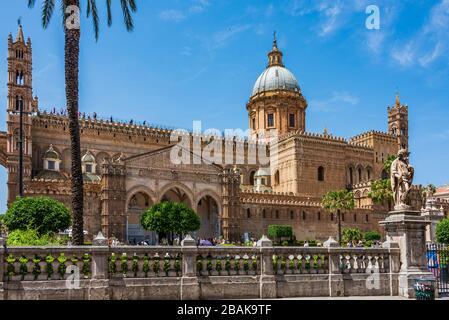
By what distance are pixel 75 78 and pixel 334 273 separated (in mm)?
9705

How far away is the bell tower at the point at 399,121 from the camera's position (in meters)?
75.0

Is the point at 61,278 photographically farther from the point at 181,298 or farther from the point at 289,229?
the point at 289,229

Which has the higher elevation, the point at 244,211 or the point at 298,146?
the point at 298,146

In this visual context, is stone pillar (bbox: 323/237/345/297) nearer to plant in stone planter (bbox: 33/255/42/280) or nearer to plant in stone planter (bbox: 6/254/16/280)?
plant in stone planter (bbox: 33/255/42/280)

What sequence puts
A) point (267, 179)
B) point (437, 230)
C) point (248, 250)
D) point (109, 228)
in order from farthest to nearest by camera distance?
point (267, 179), point (109, 228), point (437, 230), point (248, 250)

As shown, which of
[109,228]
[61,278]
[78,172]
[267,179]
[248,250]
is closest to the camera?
[61,278]

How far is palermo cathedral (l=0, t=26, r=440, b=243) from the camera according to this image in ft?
154

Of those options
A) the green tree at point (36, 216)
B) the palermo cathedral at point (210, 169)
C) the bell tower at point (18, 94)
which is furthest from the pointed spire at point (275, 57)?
the green tree at point (36, 216)

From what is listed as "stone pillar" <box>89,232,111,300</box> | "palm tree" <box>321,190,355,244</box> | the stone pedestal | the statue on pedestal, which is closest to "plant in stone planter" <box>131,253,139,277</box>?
"stone pillar" <box>89,232,111,300</box>

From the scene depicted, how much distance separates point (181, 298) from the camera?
→ 12758 millimetres

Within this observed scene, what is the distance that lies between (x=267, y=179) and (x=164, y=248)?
54310 mm

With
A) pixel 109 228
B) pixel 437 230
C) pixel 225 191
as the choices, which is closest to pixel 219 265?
pixel 437 230

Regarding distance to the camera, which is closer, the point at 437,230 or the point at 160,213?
the point at 437,230

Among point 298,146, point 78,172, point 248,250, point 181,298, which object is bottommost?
point 181,298
